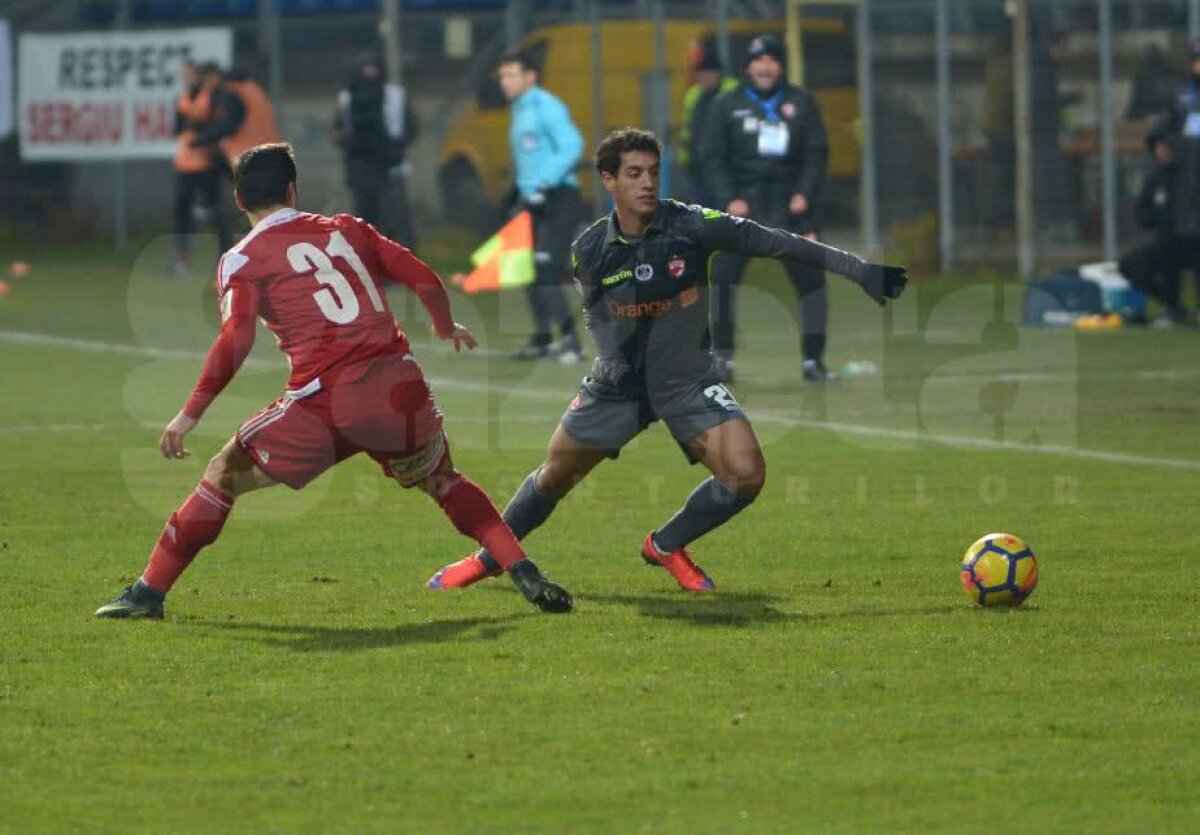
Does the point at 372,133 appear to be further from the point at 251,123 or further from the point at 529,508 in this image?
the point at 529,508

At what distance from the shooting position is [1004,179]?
2436cm

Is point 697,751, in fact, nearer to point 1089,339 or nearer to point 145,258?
point 1089,339

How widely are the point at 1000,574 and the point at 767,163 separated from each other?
8.45 metres

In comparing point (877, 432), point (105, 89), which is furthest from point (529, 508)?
point (105, 89)

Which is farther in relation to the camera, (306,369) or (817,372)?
(817,372)

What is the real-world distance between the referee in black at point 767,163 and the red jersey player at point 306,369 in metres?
8.06

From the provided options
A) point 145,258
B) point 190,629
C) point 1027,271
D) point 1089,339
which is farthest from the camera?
point 145,258

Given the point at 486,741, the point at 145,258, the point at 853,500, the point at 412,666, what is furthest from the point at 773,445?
the point at 145,258

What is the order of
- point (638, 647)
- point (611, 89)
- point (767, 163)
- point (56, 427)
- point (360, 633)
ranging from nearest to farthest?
1. point (638, 647)
2. point (360, 633)
3. point (56, 427)
4. point (767, 163)
5. point (611, 89)

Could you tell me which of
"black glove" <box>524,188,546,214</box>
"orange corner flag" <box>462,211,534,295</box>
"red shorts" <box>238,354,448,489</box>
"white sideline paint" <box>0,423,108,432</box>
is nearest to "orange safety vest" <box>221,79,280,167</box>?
"orange corner flag" <box>462,211,534,295</box>

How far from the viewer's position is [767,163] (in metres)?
16.6

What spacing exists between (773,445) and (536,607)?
16.7 feet

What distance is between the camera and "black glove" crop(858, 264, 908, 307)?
8.66 m

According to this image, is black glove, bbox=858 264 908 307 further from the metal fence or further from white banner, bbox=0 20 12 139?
white banner, bbox=0 20 12 139
